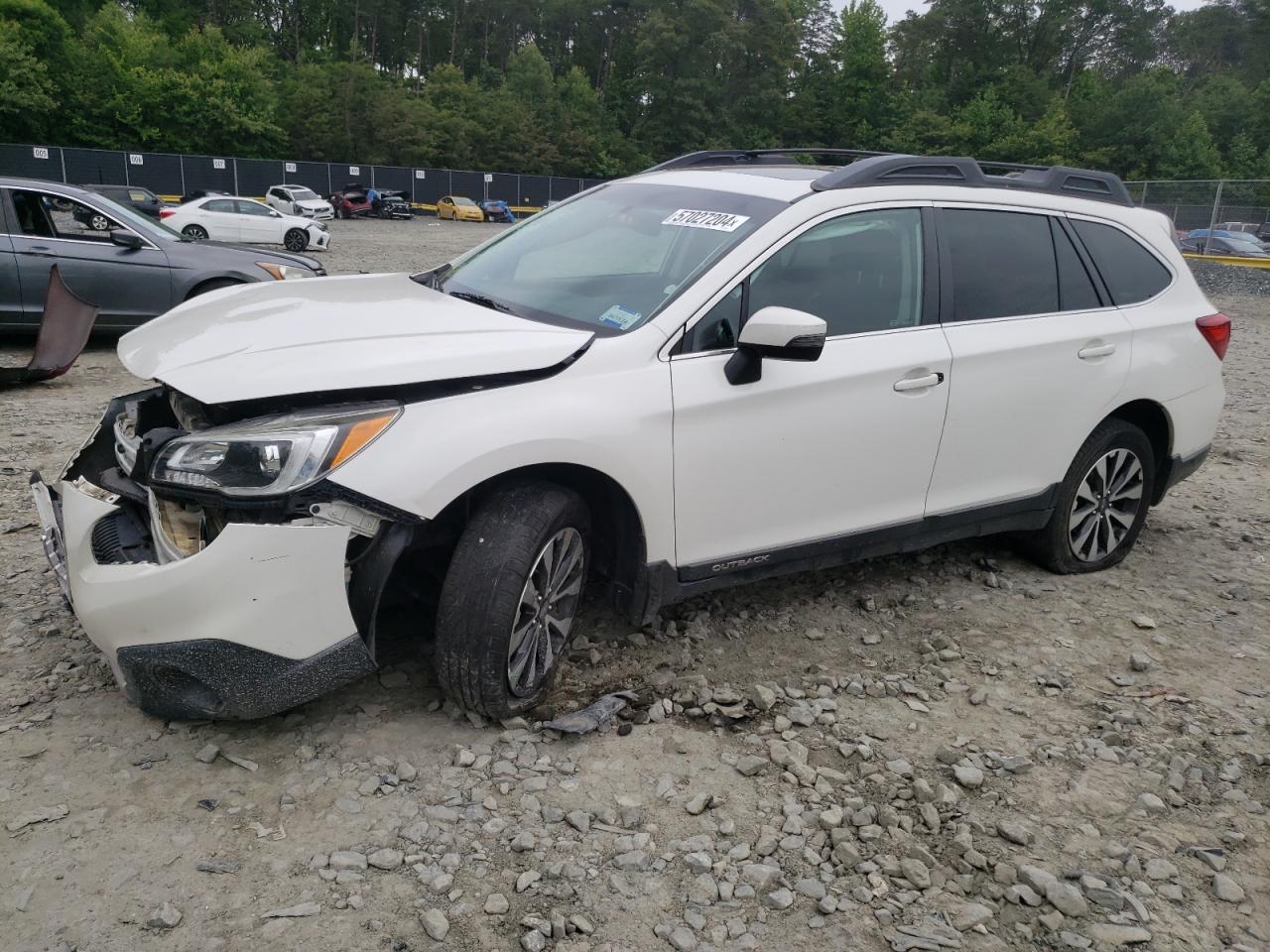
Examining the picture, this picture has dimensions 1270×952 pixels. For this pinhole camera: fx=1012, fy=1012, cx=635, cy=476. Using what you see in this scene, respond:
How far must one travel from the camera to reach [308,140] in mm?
59625

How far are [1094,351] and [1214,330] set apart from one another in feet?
3.08

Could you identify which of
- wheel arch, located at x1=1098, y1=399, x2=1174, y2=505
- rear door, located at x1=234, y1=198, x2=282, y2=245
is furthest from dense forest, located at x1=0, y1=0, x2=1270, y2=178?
wheel arch, located at x1=1098, y1=399, x2=1174, y2=505

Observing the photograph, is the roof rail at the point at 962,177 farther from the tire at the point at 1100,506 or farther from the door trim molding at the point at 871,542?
the door trim molding at the point at 871,542

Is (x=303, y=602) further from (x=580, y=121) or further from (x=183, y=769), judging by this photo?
(x=580, y=121)

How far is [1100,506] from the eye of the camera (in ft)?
15.7

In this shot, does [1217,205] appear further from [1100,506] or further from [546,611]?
[546,611]

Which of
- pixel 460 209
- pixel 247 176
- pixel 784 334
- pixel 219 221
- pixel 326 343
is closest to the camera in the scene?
pixel 326 343

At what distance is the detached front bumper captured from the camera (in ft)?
8.82

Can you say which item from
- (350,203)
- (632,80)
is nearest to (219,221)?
(350,203)

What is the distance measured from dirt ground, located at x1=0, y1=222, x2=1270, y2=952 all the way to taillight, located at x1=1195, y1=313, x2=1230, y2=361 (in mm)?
1432

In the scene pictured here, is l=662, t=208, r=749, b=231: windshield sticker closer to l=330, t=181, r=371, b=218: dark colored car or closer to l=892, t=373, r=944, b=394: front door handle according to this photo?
l=892, t=373, r=944, b=394: front door handle

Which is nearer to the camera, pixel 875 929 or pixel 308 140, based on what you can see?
pixel 875 929

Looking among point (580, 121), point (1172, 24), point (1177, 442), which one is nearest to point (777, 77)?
point (580, 121)

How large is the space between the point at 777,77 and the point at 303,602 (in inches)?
3418
